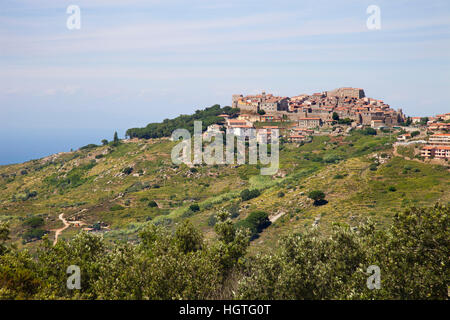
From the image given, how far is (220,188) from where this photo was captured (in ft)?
268

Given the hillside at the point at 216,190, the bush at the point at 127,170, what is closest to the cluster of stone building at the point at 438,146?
the hillside at the point at 216,190

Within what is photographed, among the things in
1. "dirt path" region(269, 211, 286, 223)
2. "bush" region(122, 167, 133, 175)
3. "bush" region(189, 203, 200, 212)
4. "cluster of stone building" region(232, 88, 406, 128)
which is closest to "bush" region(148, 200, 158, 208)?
"bush" region(189, 203, 200, 212)

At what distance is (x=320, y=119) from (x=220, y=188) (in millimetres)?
55647

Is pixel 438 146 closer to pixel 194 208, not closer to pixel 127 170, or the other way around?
pixel 194 208

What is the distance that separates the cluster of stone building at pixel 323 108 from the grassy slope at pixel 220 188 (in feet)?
59.6

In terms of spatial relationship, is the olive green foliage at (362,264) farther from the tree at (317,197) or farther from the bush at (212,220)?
the tree at (317,197)

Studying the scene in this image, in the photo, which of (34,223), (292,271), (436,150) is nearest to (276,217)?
(436,150)

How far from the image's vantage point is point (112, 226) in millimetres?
63656

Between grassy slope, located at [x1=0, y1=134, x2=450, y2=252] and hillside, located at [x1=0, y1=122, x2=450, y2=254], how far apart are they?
195mm

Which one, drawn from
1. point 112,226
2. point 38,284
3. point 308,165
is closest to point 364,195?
point 308,165

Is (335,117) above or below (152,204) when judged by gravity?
above

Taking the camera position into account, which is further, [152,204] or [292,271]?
[152,204]

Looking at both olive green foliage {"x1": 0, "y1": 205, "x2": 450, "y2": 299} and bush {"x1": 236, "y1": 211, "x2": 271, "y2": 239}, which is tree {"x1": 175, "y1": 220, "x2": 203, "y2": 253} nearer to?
olive green foliage {"x1": 0, "y1": 205, "x2": 450, "y2": 299}

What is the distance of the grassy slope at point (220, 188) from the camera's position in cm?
5369
